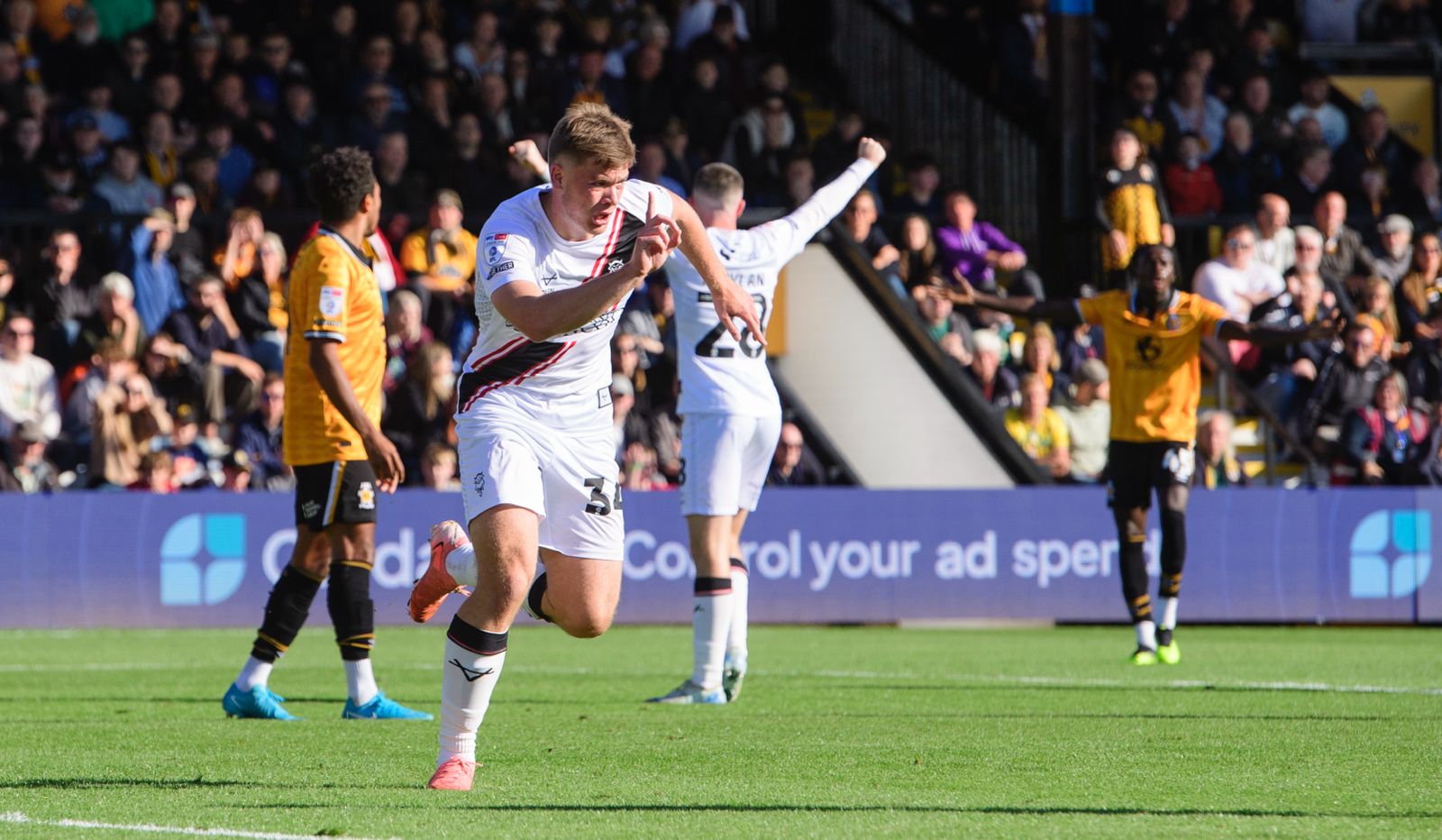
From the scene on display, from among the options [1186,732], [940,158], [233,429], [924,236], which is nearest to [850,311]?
[924,236]

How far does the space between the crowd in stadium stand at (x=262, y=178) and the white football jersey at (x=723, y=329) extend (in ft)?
22.3

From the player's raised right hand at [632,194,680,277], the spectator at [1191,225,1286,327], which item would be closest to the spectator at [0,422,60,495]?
the spectator at [1191,225,1286,327]

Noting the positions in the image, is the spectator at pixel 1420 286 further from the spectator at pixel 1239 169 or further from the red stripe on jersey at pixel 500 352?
the red stripe on jersey at pixel 500 352

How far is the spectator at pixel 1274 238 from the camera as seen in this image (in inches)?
789

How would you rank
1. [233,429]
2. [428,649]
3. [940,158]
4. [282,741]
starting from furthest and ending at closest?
Answer: [940,158] < [233,429] < [428,649] < [282,741]

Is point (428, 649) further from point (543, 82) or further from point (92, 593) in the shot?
point (543, 82)

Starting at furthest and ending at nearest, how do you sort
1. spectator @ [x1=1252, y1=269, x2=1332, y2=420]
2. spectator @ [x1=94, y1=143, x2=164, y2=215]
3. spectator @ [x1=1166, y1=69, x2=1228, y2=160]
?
1. spectator @ [x1=1166, y1=69, x2=1228, y2=160]
2. spectator @ [x1=1252, y1=269, x2=1332, y2=420]
3. spectator @ [x1=94, y1=143, x2=164, y2=215]

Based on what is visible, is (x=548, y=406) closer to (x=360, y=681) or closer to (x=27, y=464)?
(x=360, y=681)

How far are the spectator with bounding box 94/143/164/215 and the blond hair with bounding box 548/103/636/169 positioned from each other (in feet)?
42.6

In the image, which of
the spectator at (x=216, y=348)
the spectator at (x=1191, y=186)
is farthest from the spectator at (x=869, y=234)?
the spectator at (x=216, y=348)

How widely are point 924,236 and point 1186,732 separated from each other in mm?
11582

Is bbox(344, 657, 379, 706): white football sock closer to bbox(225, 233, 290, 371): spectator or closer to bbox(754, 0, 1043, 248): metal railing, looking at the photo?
bbox(225, 233, 290, 371): spectator

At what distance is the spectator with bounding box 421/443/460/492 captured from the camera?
16812 millimetres

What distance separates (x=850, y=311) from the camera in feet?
64.9
